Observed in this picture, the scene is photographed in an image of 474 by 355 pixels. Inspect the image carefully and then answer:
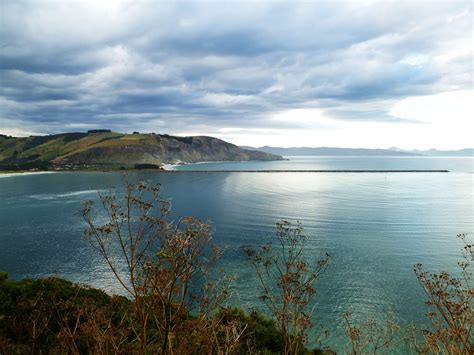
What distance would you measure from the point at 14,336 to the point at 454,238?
2214 inches

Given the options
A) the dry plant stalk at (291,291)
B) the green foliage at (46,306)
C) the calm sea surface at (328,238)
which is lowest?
the calm sea surface at (328,238)

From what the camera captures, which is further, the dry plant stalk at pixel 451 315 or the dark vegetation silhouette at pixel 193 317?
the dark vegetation silhouette at pixel 193 317

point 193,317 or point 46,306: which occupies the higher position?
point 46,306

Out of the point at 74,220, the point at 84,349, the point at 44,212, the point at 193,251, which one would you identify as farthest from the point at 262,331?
the point at 44,212

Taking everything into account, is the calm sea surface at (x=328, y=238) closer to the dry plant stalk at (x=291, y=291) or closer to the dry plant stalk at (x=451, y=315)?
the dry plant stalk at (x=291, y=291)

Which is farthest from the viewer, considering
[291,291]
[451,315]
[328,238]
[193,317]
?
[328,238]

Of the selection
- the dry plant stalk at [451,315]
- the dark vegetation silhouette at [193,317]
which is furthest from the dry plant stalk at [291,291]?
the dry plant stalk at [451,315]

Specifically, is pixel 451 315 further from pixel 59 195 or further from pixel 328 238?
pixel 59 195

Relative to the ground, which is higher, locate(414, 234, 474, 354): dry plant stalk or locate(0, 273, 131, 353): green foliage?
locate(414, 234, 474, 354): dry plant stalk

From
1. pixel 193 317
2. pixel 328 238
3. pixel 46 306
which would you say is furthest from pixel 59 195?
pixel 193 317

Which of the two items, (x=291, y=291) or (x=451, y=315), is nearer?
(x=451, y=315)

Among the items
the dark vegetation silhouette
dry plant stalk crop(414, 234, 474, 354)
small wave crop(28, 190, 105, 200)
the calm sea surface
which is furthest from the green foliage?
small wave crop(28, 190, 105, 200)

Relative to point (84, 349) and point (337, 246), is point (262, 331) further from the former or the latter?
point (337, 246)

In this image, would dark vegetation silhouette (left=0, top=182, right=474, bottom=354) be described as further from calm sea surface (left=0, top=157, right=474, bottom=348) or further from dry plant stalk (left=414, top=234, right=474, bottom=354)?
calm sea surface (left=0, top=157, right=474, bottom=348)
